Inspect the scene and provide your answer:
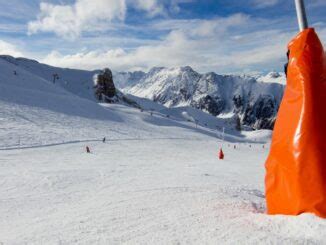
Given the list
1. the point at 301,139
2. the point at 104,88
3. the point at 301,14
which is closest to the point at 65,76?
the point at 104,88

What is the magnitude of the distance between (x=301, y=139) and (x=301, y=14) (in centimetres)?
215

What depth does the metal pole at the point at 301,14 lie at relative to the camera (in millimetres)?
6191

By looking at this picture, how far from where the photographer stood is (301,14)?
20.6ft

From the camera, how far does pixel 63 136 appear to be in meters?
33.2

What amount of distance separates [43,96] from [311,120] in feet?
184

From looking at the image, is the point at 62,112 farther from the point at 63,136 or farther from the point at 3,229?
the point at 3,229

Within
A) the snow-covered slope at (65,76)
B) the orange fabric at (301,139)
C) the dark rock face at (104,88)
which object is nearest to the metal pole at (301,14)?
the orange fabric at (301,139)

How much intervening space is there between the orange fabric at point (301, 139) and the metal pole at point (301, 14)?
235mm

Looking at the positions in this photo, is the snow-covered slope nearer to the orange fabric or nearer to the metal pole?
the metal pole

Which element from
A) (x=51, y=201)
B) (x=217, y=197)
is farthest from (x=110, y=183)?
(x=217, y=197)

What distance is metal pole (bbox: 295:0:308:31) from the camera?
6.19m

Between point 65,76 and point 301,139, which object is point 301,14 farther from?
point 65,76

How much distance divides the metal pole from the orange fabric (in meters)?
0.24

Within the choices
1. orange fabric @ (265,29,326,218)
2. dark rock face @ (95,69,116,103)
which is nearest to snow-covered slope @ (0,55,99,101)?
dark rock face @ (95,69,116,103)
